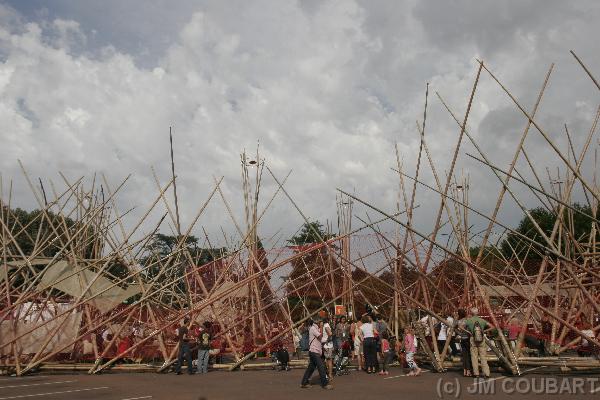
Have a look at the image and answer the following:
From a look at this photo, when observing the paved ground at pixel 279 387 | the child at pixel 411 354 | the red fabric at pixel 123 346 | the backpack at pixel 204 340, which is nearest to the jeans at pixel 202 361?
the backpack at pixel 204 340

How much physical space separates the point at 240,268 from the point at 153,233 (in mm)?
3475

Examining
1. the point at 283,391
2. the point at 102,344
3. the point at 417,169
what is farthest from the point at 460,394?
the point at 102,344

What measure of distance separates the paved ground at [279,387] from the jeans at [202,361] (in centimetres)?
Answer: 71

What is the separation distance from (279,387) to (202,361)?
10.2 feet

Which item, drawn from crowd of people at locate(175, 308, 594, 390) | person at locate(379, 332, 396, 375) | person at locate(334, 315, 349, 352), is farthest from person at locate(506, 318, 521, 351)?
person at locate(334, 315, 349, 352)

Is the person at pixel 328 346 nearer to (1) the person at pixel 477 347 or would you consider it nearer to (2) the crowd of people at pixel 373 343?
(2) the crowd of people at pixel 373 343

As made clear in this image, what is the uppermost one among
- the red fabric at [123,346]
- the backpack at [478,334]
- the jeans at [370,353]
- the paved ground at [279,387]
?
the backpack at [478,334]

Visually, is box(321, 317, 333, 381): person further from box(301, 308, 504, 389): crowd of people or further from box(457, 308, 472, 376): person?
box(457, 308, 472, 376): person

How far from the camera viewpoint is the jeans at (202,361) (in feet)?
39.6

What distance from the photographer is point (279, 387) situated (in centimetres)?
964

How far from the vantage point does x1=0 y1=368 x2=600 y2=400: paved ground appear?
8188 mm

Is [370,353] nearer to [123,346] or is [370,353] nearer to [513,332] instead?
[513,332]

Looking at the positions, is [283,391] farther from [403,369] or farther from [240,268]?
[240,268]

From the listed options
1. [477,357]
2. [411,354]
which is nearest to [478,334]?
[477,357]
